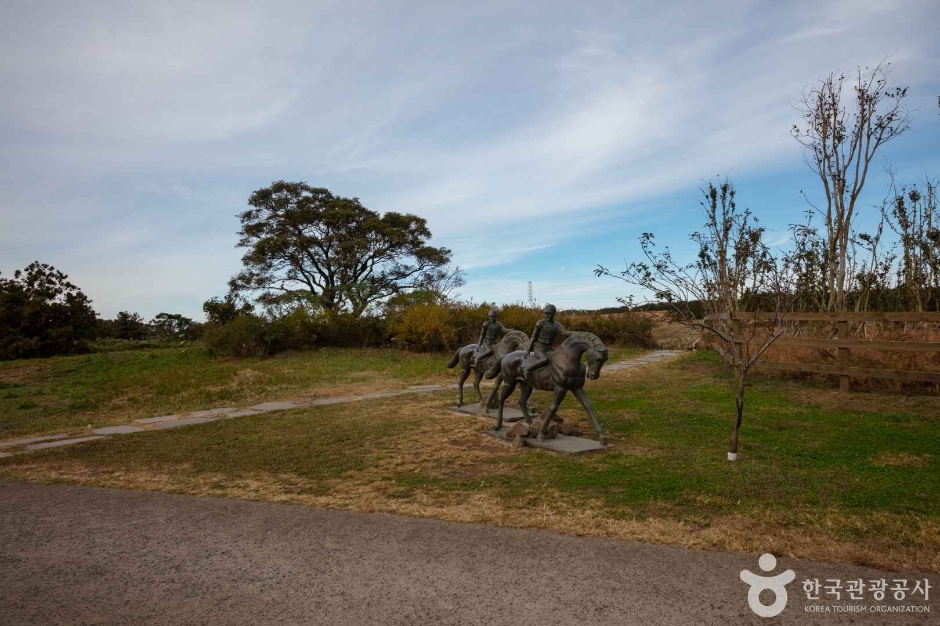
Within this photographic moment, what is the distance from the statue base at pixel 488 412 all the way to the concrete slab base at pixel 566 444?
4.44 ft

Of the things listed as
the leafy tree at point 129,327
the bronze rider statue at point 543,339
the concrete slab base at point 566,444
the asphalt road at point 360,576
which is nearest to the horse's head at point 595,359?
the bronze rider statue at point 543,339

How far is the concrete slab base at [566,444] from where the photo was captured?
6.16 metres

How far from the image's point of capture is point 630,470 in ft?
17.6

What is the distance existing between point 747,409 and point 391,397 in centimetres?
650

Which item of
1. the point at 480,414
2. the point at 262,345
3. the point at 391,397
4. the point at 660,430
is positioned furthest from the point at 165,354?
the point at 660,430

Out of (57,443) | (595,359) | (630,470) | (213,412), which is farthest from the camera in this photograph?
(213,412)

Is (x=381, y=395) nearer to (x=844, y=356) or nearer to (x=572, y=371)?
(x=572, y=371)

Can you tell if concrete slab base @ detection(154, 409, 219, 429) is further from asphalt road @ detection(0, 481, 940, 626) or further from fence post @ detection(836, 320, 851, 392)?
fence post @ detection(836, 320, 851, 392)

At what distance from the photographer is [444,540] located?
12.1ft

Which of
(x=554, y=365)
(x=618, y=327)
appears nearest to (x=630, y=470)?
(x=554, y=365)

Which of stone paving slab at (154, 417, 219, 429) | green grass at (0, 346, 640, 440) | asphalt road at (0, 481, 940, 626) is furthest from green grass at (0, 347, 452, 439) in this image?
asphalt road at (0, 481, 940, 626)

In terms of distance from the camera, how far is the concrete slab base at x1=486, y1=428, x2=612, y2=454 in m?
6.16

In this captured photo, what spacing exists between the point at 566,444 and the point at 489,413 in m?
2.38

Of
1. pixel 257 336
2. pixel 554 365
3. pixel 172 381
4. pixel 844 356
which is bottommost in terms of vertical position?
pixel 172 381
